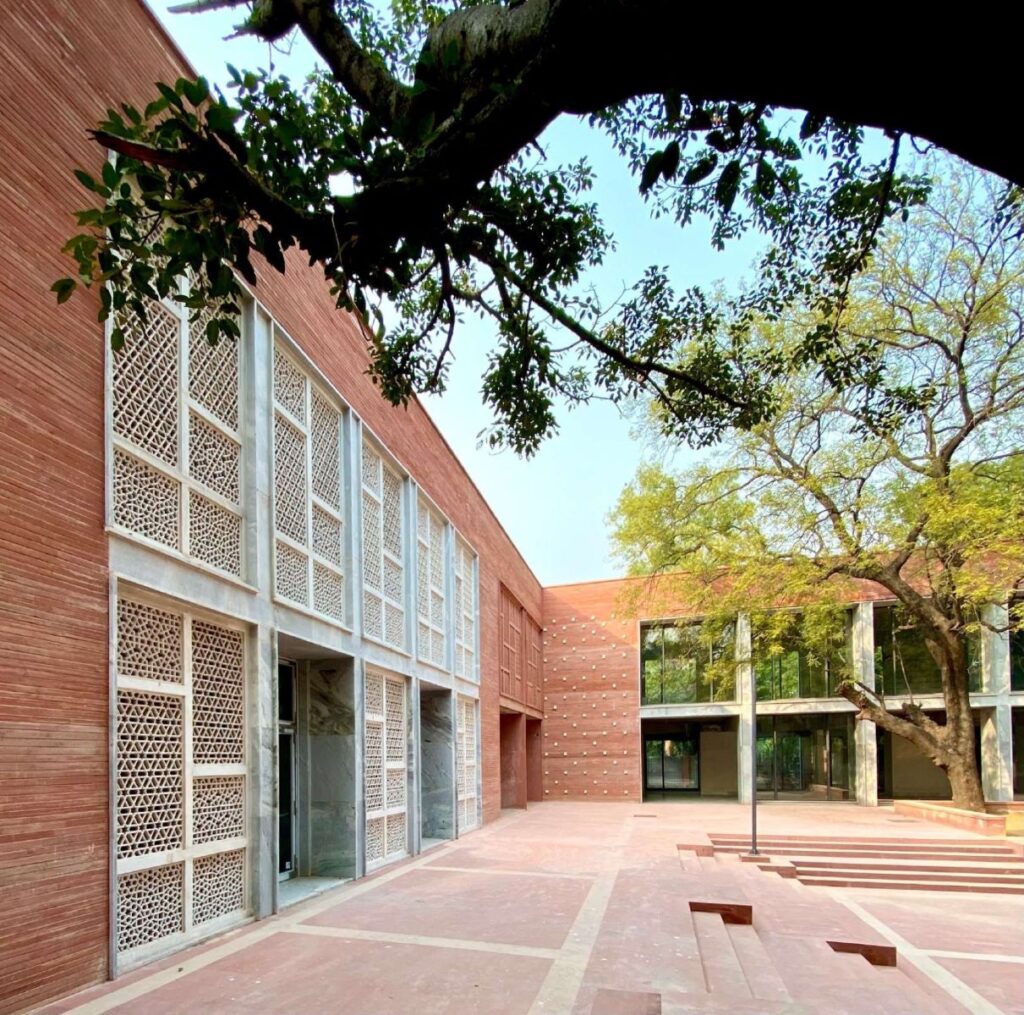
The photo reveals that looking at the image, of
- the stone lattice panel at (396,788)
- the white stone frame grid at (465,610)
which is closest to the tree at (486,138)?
the stone lattice panel at (396,788)

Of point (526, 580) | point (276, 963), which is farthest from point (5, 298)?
point (526, 580)

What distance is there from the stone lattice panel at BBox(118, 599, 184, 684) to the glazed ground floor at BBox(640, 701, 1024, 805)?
1823 centimetres

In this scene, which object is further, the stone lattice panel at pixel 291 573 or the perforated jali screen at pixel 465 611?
the perforated jali screen at pixel 465 611

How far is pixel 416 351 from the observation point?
19.8ft

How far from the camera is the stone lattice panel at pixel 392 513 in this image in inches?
493

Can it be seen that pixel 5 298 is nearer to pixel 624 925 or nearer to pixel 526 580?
pixel 624 925

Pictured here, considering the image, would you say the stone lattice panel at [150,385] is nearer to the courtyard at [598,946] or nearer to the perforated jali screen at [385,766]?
the courtyard at [598,946]

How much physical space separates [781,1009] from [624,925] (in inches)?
104

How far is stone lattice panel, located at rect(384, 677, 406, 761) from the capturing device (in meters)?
11.9

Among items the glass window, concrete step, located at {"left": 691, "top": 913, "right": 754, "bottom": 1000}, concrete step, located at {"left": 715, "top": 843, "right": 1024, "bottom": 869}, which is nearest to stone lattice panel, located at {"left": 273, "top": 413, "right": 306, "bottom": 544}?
concrete step, located at {"left": 691, "top": 913, "right": 754, "bottom": 1000}

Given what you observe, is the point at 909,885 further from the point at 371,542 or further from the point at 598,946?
the point at 371,542

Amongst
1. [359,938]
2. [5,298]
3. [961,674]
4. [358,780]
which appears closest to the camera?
[5,298]

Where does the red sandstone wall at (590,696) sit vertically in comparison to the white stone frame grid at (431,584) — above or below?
below

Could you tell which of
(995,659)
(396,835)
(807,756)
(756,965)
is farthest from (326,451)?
(807,756)
